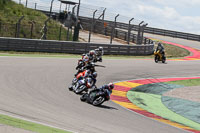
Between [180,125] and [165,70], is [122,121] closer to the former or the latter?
[180,125]

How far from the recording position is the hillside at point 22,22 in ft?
99.5

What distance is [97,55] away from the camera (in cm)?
2039

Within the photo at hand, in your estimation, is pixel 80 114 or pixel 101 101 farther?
pixel 101 101

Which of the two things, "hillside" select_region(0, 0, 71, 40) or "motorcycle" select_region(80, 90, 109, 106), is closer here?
"motorcycle" select_region(80, 90, 109, 106)

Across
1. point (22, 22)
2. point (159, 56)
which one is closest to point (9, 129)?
point (159, 56)

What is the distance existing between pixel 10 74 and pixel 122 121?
609 centimetres

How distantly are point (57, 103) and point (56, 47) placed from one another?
552 inches

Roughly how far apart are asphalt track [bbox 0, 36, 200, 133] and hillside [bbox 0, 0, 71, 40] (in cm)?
1208

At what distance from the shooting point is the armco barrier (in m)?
22.5

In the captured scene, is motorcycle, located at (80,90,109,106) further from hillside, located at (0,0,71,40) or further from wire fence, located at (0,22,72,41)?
hillside, located at (0,0,71,40)

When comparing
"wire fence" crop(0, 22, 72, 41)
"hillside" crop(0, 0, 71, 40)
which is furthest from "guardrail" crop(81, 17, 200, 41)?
"wire fence" crop(0, 22, 72, 41)

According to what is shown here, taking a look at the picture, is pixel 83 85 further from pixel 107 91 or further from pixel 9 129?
pixel 9 129

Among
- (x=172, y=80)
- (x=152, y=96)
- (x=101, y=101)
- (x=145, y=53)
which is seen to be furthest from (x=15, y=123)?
(x=145, y=53)

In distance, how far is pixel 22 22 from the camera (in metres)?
32.9
